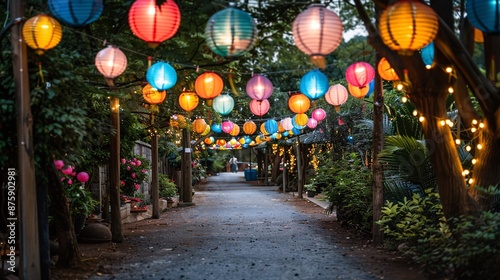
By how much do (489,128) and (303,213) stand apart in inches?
433

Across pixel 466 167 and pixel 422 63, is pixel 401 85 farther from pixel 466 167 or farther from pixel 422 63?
pixel 466 167

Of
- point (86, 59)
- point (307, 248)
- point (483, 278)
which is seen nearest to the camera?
point (483, 278)

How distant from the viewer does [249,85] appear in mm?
9477

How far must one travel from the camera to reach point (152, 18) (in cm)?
640

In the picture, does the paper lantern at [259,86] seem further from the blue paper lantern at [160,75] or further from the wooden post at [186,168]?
the wooden post at [186,168]

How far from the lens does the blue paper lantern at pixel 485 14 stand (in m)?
5.68

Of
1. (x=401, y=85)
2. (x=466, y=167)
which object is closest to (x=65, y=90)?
(x=401, y=85)

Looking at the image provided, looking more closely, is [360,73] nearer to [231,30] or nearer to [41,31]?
[231,30]

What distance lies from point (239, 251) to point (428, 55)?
5030 millimetres

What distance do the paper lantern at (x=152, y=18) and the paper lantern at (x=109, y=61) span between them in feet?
4.09

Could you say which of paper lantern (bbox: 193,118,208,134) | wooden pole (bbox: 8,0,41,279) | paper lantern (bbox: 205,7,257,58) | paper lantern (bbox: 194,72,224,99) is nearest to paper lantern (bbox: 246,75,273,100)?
paper lantern (bbox: 194,72,224,99)

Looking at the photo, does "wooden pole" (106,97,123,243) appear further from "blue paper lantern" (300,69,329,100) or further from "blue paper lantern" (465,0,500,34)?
"blue paper lantern" (465,0,500,34)

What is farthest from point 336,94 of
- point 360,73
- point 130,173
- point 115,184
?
point 130,173

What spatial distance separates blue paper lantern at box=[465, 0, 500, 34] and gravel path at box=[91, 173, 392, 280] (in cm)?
377
